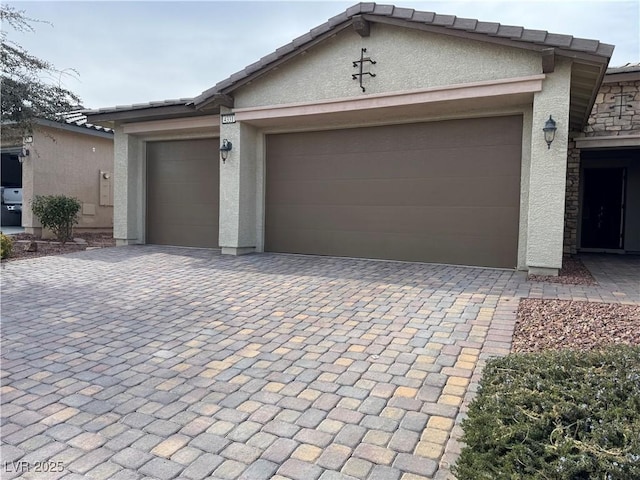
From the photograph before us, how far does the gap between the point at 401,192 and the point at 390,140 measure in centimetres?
106

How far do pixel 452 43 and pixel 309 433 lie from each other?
677 centimetres

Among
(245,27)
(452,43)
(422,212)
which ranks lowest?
(422,212)

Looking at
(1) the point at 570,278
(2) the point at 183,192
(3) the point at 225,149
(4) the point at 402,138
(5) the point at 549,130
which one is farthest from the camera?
(2) the point at 183,192

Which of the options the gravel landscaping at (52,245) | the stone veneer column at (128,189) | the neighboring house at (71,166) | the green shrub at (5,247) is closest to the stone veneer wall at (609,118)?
the stone veneer column at (128,189)

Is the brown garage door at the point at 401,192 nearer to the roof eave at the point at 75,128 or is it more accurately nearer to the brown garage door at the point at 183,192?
the brown garage door at the point at 183,192

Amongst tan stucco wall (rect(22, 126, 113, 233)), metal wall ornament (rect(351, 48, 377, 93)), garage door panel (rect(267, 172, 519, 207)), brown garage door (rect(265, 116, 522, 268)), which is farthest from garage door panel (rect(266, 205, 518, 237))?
tan stucco wall (rect(22, 126, 113, 233))

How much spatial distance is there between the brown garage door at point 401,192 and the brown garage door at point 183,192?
1.58 m

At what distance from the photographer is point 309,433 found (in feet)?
9.00

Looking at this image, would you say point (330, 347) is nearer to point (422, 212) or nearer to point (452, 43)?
point (422, 212)

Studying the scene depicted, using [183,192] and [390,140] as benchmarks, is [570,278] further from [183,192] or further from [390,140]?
[183,192]

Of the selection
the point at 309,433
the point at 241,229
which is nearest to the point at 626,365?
the point at 309,433

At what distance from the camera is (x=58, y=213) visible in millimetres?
11531

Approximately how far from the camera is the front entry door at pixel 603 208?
1248 cm

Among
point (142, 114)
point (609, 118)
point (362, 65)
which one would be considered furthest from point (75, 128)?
point (609, 118)
